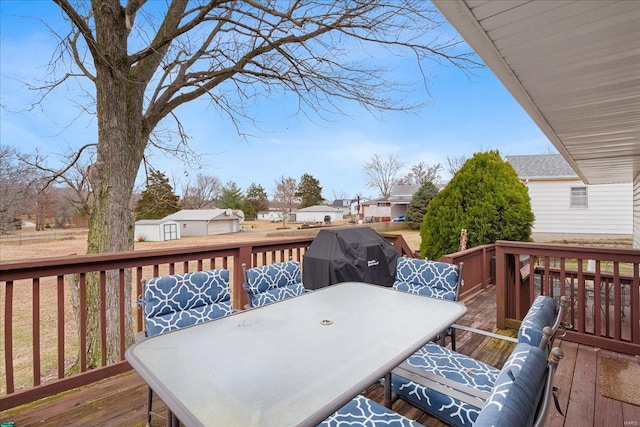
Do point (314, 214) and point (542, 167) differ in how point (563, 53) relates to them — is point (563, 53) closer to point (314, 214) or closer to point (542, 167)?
point (542, 167)

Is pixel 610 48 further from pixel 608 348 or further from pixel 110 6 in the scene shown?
pixel 110 6

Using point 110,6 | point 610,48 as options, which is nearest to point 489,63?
point 610,48

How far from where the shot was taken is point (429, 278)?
2.82m

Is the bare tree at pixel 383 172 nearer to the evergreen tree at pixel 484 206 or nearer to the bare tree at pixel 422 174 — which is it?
the bare tree at pixel 422 174

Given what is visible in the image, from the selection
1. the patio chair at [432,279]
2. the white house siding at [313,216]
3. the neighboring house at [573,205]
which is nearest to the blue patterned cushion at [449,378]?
the patio chair at [432,279]

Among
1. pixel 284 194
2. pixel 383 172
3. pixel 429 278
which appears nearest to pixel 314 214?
pixel 284 194

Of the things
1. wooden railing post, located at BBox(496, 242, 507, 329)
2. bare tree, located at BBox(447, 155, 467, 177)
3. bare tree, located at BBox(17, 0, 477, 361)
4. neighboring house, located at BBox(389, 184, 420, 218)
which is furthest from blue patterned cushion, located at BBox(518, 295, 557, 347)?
bare tree, located at BBox(447, 155, 467, 177)

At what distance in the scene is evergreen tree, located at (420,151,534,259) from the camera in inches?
234

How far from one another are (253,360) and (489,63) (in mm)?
1981

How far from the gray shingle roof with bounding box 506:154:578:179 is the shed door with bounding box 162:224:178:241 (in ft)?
67.8

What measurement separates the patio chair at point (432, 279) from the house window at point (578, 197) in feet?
38.9

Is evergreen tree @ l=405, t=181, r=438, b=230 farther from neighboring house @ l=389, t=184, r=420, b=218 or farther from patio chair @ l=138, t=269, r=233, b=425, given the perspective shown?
patio chair @ l=138, t=269, r=233, b=425

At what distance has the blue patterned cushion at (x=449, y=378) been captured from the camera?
5.44ft

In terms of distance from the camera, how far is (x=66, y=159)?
5.70 metres
